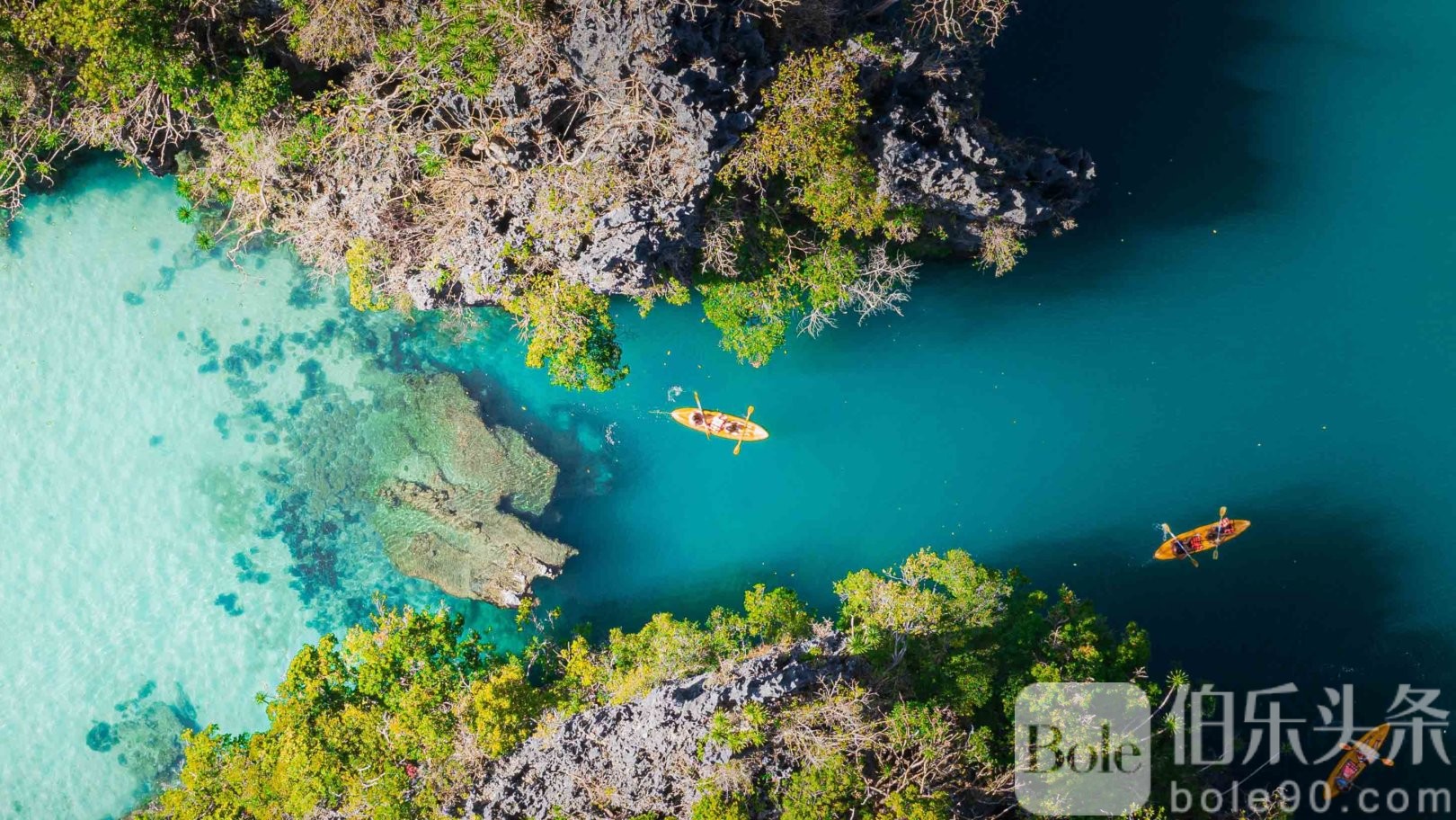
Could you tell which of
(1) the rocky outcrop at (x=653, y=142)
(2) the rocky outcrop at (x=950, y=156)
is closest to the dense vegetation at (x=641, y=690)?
(2) the rocky outcrop at (x=950, y=156)

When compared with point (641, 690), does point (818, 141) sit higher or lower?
higher

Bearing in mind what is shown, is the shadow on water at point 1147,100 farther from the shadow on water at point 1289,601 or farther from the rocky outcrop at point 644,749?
the rocky outcrop at point 644,749

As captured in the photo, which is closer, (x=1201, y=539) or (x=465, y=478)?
(x=1201, y=539)

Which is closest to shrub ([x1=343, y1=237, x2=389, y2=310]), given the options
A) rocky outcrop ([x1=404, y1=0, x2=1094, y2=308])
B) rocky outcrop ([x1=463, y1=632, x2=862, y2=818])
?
rocky outcrop ([x1=404, y1=0, x2=1094, y2=308])

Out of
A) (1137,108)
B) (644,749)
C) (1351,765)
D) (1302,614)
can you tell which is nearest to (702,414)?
(644,749)

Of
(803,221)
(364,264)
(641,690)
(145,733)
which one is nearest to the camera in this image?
(641,690)

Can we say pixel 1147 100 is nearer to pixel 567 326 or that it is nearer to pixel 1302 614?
pixel 1302 614

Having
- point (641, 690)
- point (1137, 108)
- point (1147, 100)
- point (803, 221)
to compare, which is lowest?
point (641, 690)

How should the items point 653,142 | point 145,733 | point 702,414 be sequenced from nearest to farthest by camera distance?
point 653,142
point 702,414
point 145,733
